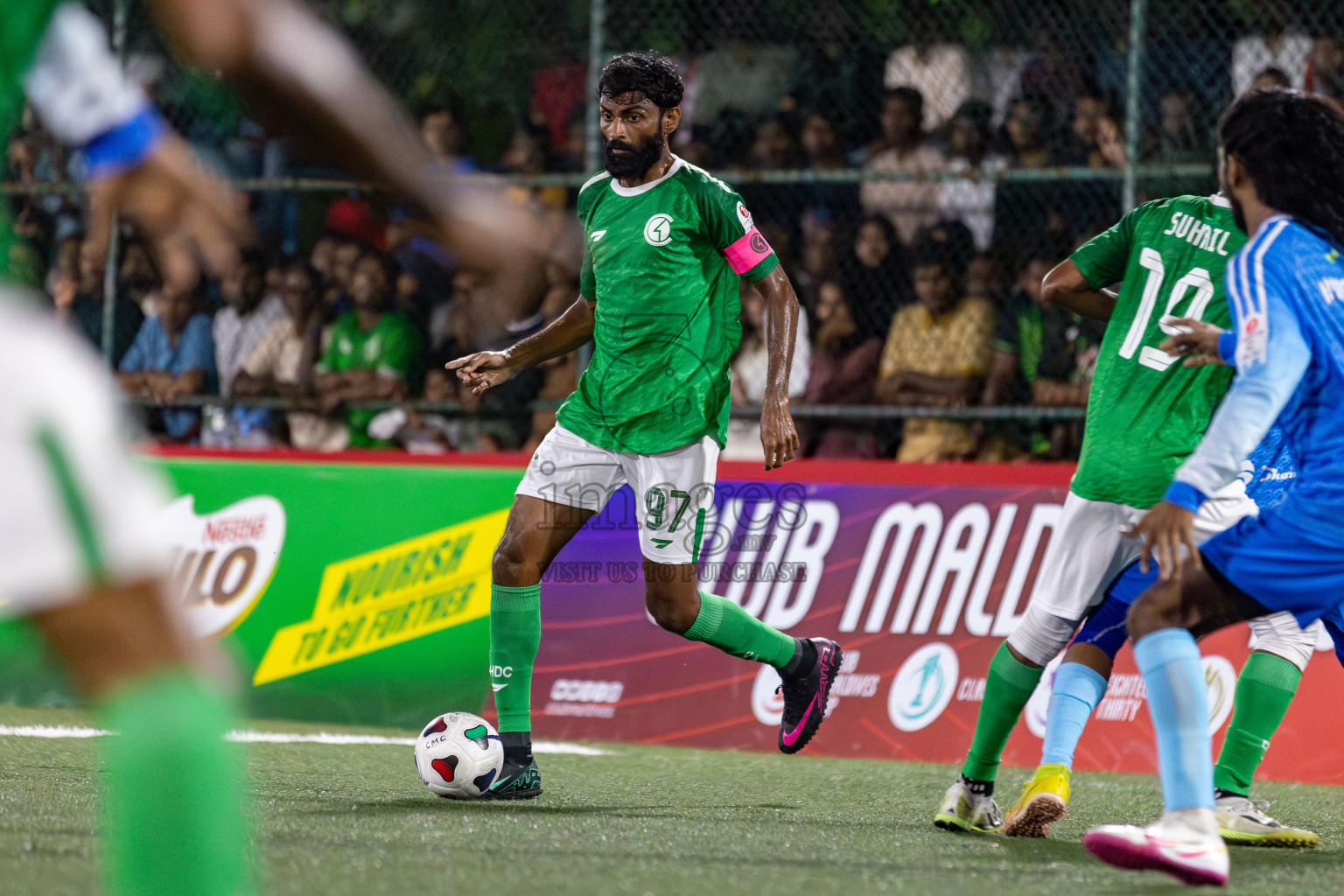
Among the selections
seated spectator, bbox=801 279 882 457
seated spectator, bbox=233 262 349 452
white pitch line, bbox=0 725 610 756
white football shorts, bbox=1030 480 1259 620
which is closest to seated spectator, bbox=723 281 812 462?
seated spectator, bbox=801 279 882 457

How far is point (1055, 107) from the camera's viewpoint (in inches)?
316

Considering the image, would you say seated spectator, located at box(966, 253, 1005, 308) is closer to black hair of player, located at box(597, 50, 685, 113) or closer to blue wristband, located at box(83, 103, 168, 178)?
black hair of player, located at box(597, 50, 685, 113)

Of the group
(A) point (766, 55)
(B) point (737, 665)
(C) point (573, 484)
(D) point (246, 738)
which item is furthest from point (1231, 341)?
(A) point (766, 55)

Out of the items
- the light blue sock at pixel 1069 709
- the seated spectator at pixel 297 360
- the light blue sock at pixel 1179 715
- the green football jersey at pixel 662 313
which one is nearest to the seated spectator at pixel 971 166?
the green football jersey at pixel 662 313

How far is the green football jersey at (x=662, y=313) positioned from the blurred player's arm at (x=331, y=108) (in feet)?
11.3

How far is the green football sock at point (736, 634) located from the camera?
547 cm

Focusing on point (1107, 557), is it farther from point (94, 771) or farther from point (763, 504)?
point (94, 771)

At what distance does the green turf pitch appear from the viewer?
343 centimetres

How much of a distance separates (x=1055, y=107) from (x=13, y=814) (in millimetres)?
5861

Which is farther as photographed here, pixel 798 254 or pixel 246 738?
pixel 798 254

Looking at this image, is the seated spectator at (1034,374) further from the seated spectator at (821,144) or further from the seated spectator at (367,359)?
the seated spectator at (367,359)

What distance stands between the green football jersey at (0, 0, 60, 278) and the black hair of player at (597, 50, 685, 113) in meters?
3.07

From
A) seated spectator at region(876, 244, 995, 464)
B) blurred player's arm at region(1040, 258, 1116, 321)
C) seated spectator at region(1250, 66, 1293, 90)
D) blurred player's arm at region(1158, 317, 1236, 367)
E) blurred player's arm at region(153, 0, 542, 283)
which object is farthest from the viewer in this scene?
seated spectator at region(876, 244, 995, 464)

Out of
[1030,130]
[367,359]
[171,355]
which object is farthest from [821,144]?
[171,355]
